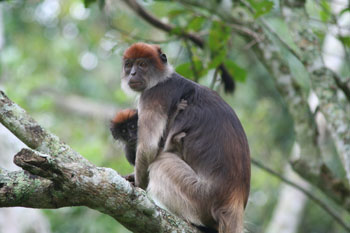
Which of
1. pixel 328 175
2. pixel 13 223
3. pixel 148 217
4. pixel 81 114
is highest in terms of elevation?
pixel 148 217

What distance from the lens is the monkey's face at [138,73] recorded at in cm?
507

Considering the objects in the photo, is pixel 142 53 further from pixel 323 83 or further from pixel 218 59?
pixel 323 83

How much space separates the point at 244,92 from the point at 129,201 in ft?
41.0

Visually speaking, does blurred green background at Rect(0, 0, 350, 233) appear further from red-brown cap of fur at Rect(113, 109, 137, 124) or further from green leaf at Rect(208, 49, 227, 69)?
red-brown cap of fur at Rect(113, 109, 137, 124)

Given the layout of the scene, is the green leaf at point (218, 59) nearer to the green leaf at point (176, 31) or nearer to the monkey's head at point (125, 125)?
the green leaf at point (176, 31)

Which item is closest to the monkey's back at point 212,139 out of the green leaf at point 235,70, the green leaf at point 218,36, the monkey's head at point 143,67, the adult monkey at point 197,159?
the adult monkey at point 197,159

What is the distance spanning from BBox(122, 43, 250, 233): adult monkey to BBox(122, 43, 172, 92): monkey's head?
0.32 meters

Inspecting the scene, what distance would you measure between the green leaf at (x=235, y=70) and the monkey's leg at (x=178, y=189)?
1768 mm

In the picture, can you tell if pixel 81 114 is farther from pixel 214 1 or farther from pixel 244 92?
pixel 214 1

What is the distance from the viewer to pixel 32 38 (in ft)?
61.5

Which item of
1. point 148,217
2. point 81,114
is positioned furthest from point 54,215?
point 148,217

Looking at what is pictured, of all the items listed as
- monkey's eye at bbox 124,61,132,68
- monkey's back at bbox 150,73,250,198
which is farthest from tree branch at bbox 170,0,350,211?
monkey's eye at bbox 124,61,132,68

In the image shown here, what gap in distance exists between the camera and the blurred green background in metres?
9.88

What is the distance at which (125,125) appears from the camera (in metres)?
5.30
